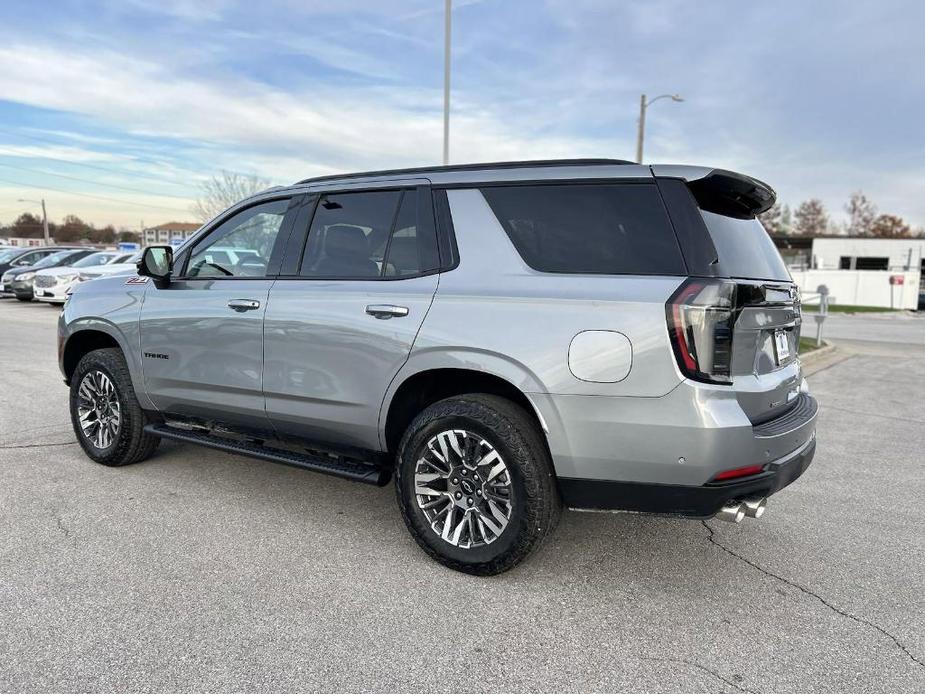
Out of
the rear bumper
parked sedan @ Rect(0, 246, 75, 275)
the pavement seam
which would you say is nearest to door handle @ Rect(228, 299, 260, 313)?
the rear bumper

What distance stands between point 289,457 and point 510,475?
1.39 meters

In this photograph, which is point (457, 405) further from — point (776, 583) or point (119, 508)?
point (119, 508)

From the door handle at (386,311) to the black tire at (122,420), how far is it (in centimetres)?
214

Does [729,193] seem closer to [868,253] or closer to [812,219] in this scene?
[868,253]

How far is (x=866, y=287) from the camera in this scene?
1638 inches

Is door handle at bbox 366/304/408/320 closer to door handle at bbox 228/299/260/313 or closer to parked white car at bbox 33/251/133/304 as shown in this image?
door handle at bbox 228/299/260/313

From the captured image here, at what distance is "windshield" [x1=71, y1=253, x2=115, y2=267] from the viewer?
61.6ft

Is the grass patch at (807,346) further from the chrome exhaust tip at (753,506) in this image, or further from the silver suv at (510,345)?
the chrome exhaust tip at (753,506)

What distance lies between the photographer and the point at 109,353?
4754 mm

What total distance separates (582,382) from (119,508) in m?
2.83

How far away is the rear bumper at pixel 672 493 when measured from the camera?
2.82 metres

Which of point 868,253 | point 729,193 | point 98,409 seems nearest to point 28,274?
point 98,409

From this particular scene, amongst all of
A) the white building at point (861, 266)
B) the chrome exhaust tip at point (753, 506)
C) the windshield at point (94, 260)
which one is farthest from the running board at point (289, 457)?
the white building at point (861, 266)

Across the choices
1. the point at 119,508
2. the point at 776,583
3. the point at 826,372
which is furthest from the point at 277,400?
the point at 826,372
